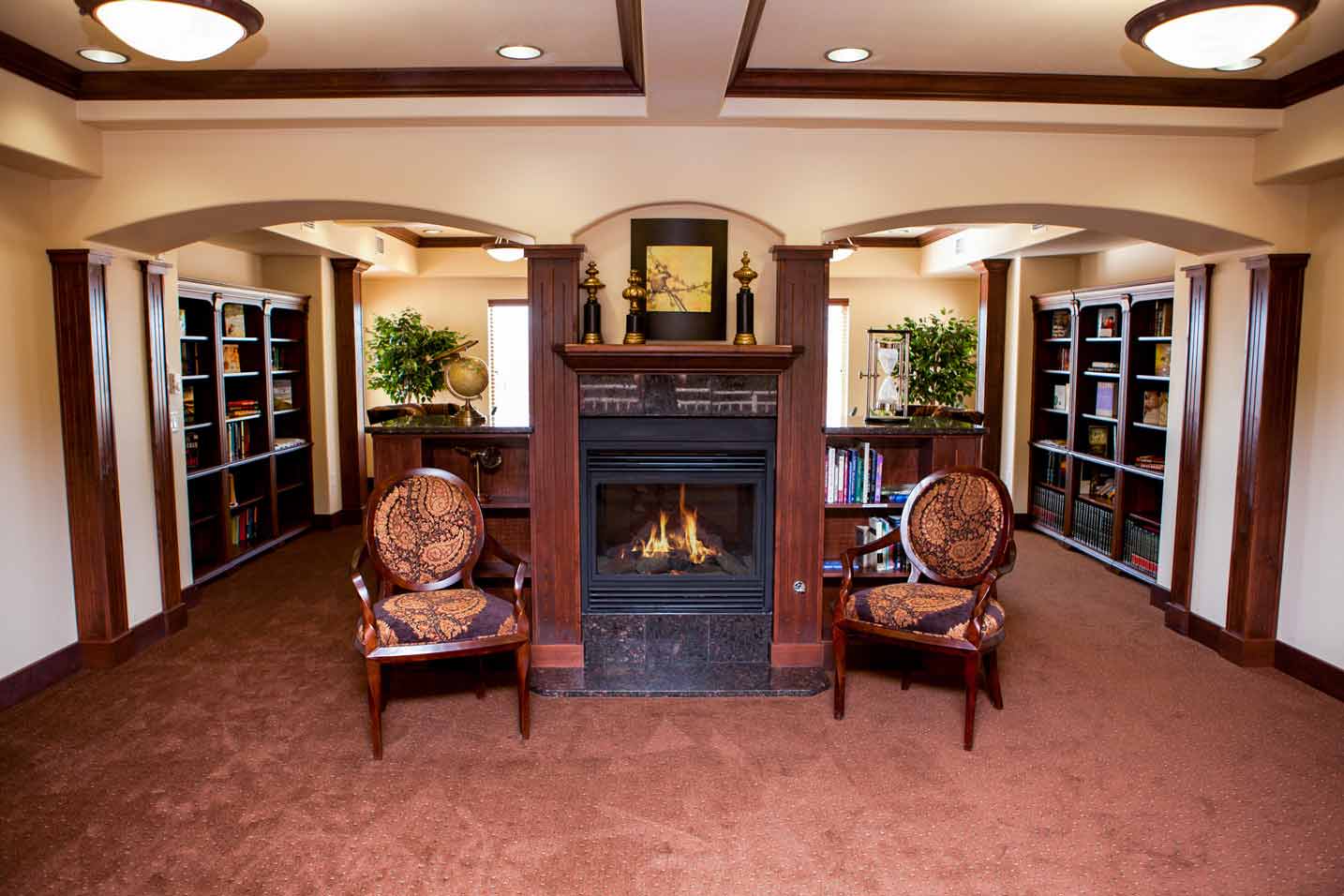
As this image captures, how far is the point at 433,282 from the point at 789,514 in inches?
233

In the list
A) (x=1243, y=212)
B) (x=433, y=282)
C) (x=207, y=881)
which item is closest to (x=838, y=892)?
(x=207, y=881)

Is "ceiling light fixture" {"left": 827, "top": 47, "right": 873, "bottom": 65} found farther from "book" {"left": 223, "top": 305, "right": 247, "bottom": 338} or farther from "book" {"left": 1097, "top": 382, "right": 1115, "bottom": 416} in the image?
"book" {"left": 223, "top": 305, "right": 247, "bottom": 338}

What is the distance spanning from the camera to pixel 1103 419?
6570 millimetres

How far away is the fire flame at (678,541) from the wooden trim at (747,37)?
1.97 meters

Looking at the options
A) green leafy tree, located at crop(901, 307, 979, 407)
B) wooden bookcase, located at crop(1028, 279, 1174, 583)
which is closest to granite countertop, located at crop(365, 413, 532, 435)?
green leafy tree, located at crop(901, 307, 979, 407)

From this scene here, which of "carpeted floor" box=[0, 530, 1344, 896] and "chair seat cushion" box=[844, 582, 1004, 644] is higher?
"chair seat cushion" box=[844, 582, 1004, 644]

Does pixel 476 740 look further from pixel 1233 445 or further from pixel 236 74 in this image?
pixel 1233 445

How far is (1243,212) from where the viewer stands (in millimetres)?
4148

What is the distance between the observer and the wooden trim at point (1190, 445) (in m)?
4.63

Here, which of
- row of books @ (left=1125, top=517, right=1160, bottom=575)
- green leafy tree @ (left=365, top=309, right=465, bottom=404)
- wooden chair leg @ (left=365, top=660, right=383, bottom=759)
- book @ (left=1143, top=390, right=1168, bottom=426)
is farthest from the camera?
green leafy tree @ (left=365, top=309, right=465, bottom=404)

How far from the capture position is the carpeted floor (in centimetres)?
263

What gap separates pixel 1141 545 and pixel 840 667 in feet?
10.9

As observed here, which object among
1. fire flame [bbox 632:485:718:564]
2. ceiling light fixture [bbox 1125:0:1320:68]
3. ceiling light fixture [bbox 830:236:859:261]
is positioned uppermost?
ceiling light fixture [bbox 1125:0:1320:68]

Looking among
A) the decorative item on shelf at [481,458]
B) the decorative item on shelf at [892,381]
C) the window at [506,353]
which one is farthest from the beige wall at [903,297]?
the decorative item on shelf at [481,458]
